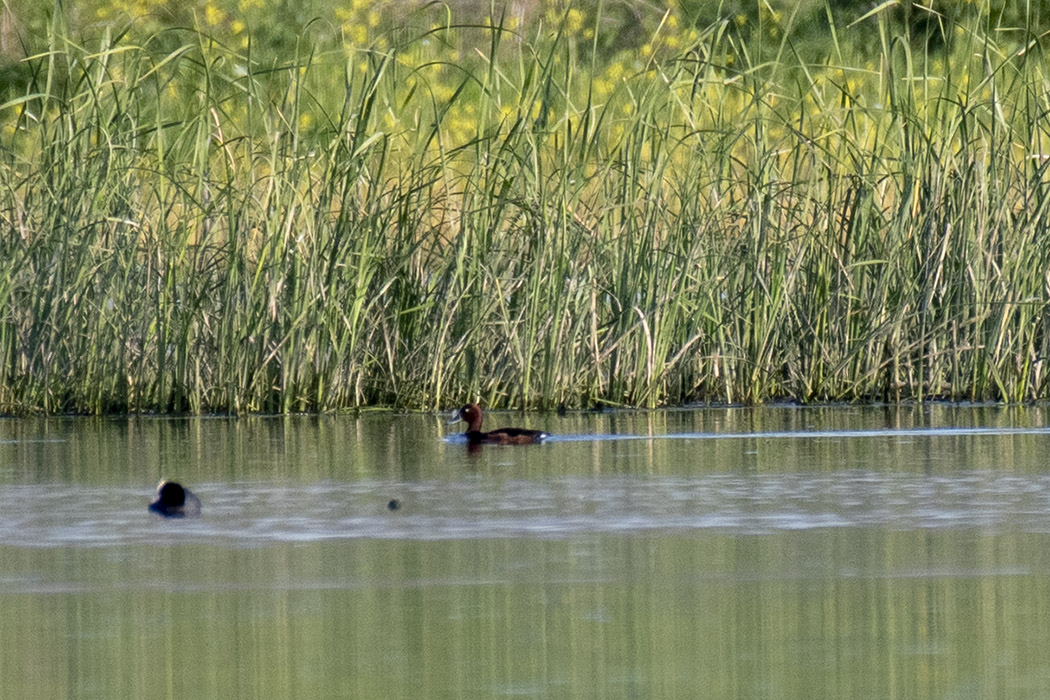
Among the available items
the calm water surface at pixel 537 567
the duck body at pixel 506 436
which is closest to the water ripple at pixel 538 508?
the calm water surface at pixel 537 567

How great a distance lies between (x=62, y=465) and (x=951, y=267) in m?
4.06

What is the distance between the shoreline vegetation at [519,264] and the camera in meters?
10.0

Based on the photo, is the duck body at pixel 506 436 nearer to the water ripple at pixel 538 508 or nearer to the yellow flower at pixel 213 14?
the water ripple at pixel 538 508

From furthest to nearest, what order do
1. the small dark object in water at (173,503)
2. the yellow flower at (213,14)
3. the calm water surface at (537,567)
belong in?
the yellow flower at (213,14) → the small dark object in water at (173,503) → the calm water surface at (537,567)

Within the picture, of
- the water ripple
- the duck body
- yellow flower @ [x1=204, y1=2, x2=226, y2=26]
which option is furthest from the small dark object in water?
yellow flower @ [x1=204, y1=2, x2=226, y2=26]

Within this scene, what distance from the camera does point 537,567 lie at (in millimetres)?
5566

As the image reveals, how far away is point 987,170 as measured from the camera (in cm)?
1035

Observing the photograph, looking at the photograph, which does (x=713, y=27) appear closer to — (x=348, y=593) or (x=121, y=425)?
(x=121, y=425)

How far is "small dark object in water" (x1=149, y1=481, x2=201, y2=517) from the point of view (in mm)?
6703

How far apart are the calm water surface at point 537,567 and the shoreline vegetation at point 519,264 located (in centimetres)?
104

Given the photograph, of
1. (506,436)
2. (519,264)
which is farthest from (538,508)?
(519,264)

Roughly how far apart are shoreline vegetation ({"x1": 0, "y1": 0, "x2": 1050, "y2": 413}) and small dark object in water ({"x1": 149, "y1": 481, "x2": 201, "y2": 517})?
3253mm

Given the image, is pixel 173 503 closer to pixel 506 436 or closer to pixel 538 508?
pixel 538 508

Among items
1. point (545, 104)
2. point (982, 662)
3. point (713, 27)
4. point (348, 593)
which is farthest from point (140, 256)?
point (982, 662)
